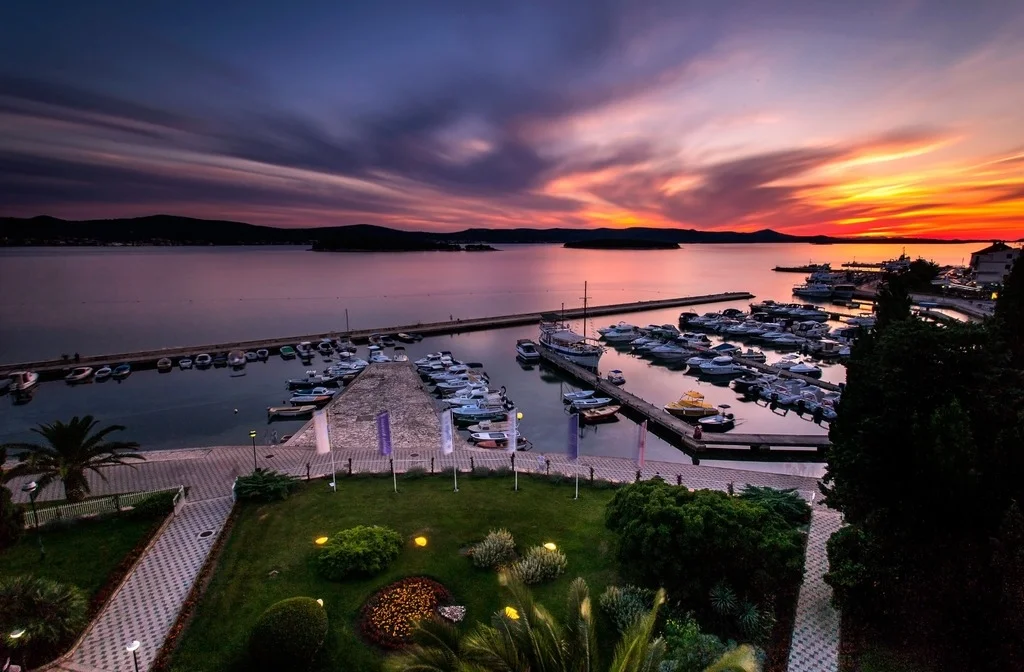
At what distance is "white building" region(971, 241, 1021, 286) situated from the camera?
97438mm

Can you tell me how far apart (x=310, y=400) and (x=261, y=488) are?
2256cm

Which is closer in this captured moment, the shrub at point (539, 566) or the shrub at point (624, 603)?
the shrub at point (624, 603)

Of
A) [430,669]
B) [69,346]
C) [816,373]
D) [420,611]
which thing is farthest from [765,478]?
[69,346]

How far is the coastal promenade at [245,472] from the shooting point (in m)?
13.3


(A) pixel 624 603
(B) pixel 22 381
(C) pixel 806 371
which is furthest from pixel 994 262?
(B) pixel 22 381

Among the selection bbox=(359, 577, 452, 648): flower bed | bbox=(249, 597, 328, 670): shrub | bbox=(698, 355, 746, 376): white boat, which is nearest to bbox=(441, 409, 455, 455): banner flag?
bbox=(359, 577, 452, 648): flower bed

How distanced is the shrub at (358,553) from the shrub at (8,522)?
28.0ft

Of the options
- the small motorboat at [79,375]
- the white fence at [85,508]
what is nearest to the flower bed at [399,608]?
the white fence at [85,508]

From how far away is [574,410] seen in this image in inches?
1628

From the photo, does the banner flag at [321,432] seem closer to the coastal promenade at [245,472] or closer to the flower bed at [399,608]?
the coastal promenade at [245,472]

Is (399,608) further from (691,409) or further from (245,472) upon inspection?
(691,409)

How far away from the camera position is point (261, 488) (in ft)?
68.8

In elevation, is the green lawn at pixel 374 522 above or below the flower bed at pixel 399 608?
below

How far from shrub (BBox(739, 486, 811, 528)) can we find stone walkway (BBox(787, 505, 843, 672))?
1.34 metres
